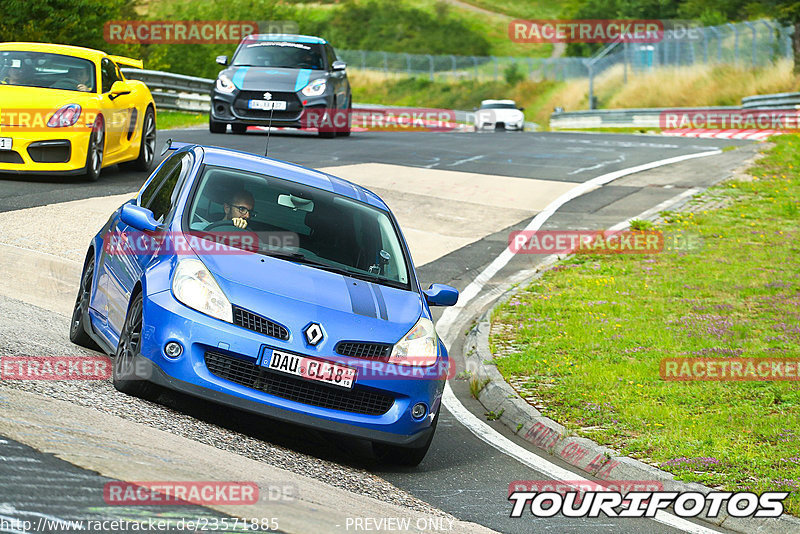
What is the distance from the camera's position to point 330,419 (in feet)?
21.4

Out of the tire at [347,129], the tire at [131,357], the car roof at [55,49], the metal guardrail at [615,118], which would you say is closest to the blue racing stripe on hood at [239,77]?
the tire at [347,129]

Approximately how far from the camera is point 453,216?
16984 mm

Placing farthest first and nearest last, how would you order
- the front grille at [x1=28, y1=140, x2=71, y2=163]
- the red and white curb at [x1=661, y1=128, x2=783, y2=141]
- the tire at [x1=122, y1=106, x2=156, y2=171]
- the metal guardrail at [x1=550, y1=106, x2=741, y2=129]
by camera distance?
the metal guardrail at [x1=550, y1=106, x2=741, y2=129] < the red and white curb at [x1=661, y1=128, x2=783, y2=141] < the tire at [x1=122, y1=106, x2=156, y2=171] < the front grille at [x1=28, y1=140, x2=71, y2=163]

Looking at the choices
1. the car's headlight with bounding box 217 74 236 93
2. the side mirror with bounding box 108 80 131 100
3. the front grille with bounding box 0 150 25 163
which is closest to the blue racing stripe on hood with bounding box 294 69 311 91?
the car's headlight with bounding box 217 74 236 93

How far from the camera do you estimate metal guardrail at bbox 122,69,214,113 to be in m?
30.7

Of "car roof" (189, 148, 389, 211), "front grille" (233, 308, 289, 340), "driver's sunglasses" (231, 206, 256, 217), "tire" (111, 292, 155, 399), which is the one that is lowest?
"tire" (111, 292, 155, 399)

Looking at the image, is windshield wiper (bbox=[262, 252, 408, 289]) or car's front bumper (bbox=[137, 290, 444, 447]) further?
windshield wiper (bbox=[262, 252, 408, 289])

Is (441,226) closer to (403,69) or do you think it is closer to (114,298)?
(114,298)

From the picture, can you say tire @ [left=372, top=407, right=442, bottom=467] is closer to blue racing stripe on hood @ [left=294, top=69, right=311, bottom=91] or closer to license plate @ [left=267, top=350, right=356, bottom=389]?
license plate @ [left=267, top=350, right=356, bottom=389]

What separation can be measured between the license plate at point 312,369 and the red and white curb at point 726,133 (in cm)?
2512

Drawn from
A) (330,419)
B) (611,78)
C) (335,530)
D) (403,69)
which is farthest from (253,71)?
(403,69)

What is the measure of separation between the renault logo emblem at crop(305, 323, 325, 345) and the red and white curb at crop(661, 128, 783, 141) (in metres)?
25.2

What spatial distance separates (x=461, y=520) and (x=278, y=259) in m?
2.07

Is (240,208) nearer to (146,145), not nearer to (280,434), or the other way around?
(280,434)
